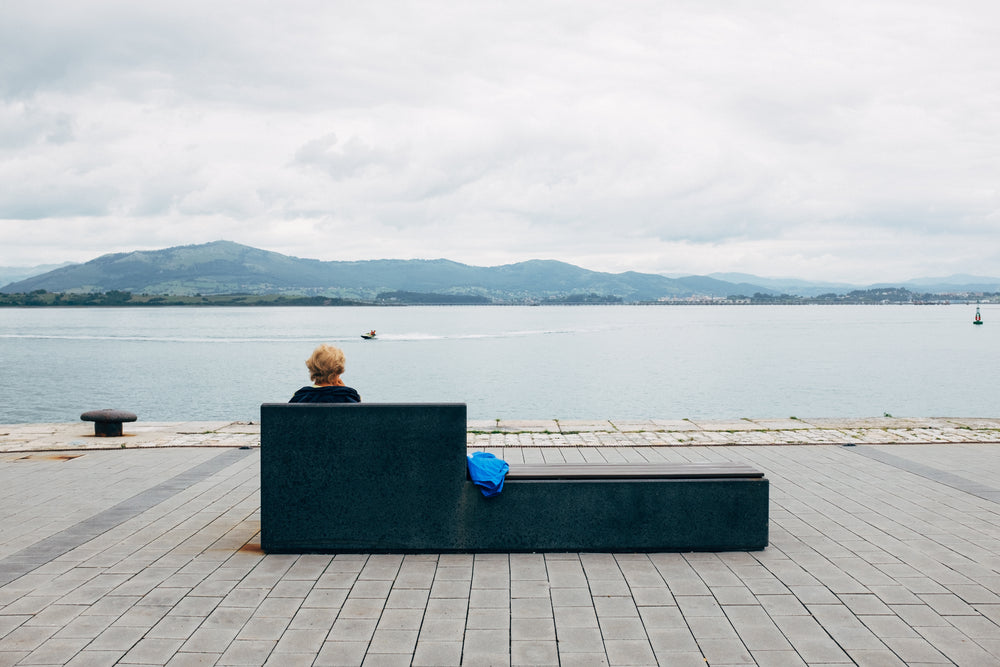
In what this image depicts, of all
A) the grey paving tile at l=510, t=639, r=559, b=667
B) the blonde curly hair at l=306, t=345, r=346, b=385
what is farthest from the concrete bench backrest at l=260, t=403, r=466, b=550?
the grey paving tile at l=510, t=639, r=559, b=667

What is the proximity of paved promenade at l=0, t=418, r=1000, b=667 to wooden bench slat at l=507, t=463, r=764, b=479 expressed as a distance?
0.59 m

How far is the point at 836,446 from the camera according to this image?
10.4 meters

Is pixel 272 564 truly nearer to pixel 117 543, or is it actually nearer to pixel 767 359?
pixel 117 543

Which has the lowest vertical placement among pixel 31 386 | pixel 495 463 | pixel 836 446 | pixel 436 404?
pixel 31 386

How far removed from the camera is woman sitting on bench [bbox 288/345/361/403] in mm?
5781

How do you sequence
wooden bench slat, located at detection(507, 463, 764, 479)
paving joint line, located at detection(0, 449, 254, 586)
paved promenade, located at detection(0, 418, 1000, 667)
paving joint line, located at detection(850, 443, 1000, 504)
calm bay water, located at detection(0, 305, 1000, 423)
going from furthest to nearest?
calm bay water, located at detection(0, 305, 1000, 423) < paving joint line, located at detection(850, 443, 1000, 504) < wooden bench slat, located at detection(507, 463, 764, 479) < paving joint line, located at detection(0, 449, 254, 586) < paved promenade, located at detection(0, 418, 1000, 667)

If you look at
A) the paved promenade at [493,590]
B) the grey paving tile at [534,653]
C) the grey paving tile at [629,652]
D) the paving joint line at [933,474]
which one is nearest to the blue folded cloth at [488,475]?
the paved promenade at [493,590]

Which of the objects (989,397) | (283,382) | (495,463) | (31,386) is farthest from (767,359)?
(495,463)

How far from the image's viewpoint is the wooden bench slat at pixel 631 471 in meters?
5.66

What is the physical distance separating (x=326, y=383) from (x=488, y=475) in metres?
1.47

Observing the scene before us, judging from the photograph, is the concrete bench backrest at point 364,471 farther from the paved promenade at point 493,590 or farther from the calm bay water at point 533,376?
the calm bay water at point 533,376

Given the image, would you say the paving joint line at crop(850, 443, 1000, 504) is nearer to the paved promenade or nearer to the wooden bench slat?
the paved promenade

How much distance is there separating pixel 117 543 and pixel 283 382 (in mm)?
47734

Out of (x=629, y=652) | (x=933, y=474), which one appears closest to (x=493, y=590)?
(x=629, y=652)
